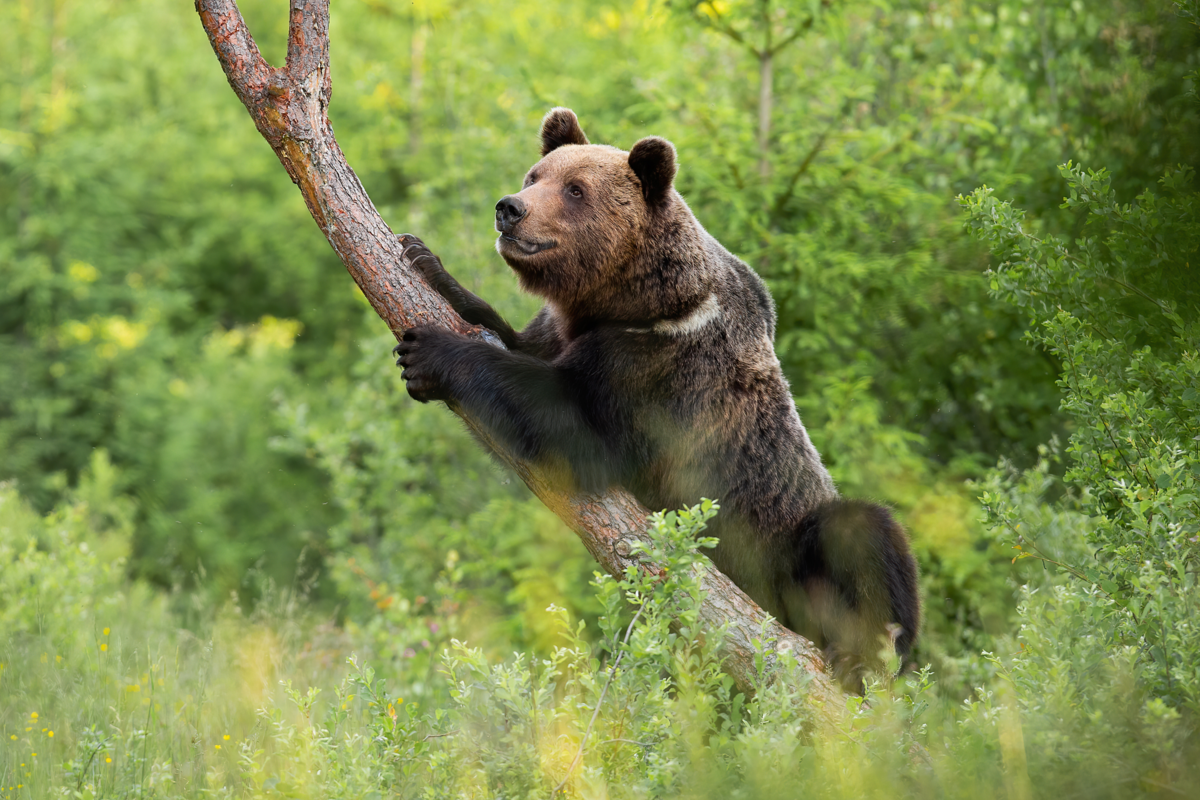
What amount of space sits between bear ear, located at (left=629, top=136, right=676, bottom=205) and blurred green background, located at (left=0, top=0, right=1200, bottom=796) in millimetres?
1462

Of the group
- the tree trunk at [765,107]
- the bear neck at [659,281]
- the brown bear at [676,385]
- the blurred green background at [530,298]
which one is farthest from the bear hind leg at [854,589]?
the tree trunk at [765,107]

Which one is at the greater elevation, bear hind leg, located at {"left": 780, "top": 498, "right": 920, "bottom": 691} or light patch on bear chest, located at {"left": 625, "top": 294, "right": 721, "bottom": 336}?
light patch on bear chest, located at {"left": 625, "top": 294, "right": 721, "bottom": 336}

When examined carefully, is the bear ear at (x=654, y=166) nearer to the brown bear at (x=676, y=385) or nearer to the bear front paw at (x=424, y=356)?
the brown bear at (x=676, y=385)

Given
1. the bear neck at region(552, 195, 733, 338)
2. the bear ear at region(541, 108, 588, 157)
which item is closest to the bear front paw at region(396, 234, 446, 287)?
the bear neck at region(552, 195, 733, 338)

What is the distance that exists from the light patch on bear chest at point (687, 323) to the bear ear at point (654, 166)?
543 mm

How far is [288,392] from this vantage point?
15984 millimetres

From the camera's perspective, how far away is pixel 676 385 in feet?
13.5

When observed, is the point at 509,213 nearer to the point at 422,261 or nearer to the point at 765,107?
the point at 422,261

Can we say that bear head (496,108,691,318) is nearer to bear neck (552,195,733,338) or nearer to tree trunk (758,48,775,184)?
bear neck (552,195,733,338)

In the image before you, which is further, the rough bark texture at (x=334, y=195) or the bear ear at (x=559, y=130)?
the bear ear at (x=559, y=130)

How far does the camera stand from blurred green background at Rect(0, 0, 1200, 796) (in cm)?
654

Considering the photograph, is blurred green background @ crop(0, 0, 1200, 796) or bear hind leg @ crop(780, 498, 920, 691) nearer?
bear hind leg @ crop(780, 498, 920, 691)

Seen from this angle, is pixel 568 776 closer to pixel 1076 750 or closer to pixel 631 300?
pixel 1076 750

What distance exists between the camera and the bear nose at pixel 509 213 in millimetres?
4227
